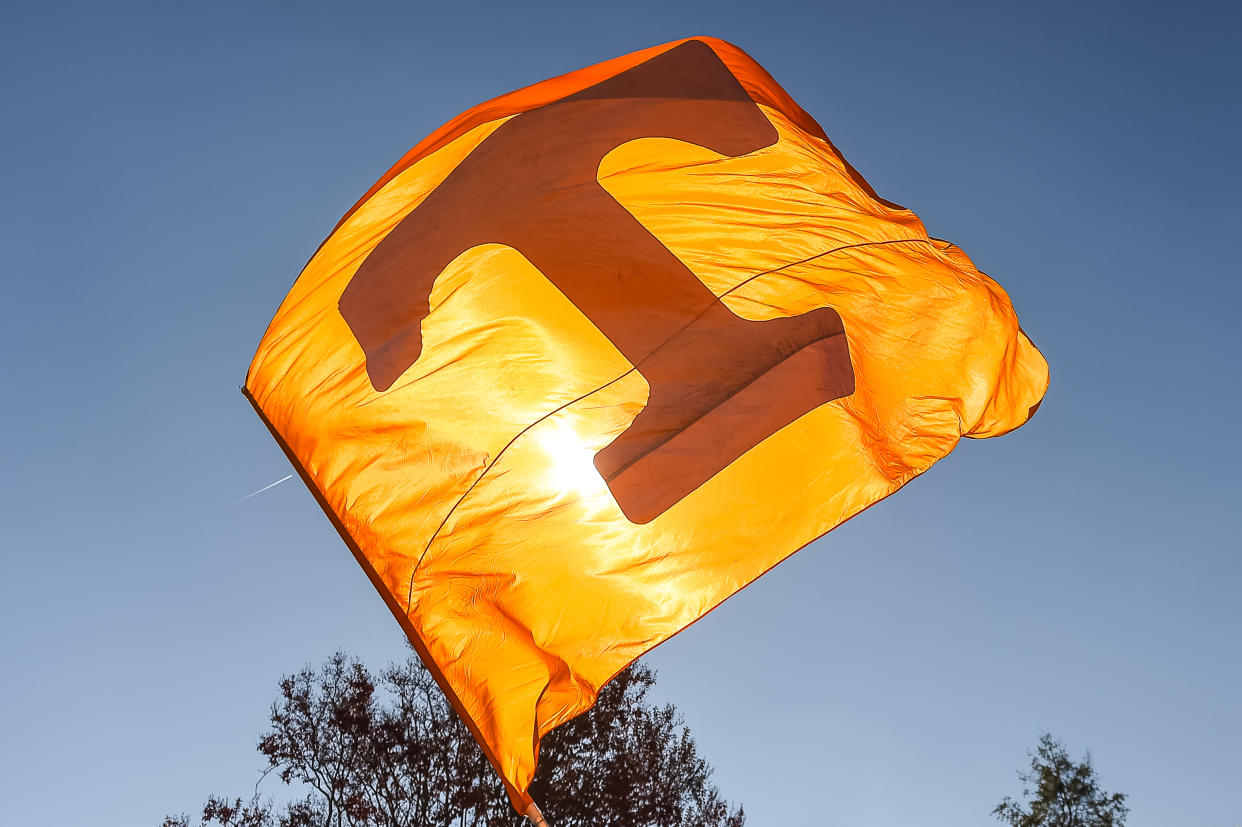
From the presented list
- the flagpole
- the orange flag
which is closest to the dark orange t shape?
the orange flag

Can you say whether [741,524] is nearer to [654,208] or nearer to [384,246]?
[654,208]

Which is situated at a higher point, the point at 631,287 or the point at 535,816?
the point at 631,287

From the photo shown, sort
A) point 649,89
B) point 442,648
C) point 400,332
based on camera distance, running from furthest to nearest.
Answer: point 649,89, point 400,332, point 442,648

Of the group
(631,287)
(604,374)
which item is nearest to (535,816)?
(604,374)

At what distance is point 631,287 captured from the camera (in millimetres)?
4918

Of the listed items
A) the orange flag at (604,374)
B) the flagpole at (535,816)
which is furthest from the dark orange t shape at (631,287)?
the flagpole at (535,816)

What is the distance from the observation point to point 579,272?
16.2 feet

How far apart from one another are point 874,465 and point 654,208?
6.03 feet

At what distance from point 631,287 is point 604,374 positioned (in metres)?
0.56

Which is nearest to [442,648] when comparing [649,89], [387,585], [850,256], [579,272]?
[387,585]

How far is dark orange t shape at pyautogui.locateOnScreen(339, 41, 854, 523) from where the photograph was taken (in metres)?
4.55

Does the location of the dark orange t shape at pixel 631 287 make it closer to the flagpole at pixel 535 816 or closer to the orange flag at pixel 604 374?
the orange flag at pixel 604 374

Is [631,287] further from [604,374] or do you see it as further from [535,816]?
[535,816]

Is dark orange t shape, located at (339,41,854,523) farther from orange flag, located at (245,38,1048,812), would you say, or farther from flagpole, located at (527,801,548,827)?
flagpole, located at (527,801,548,827)
